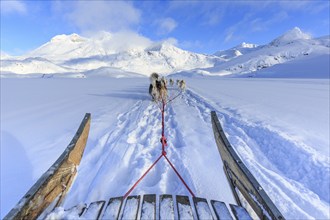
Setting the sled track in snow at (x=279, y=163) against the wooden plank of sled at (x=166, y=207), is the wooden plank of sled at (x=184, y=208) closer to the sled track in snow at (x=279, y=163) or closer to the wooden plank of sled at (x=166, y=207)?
the wooden plank of sled at (x=166, y=207)

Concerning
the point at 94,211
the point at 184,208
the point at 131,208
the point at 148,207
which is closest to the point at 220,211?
the point at 184,208

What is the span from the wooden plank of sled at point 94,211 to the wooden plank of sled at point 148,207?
0.38 m

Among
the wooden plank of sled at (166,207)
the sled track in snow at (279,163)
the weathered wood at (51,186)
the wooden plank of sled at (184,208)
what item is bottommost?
the sled track in snow at (279,163)

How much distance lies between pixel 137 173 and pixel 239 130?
2960 mm

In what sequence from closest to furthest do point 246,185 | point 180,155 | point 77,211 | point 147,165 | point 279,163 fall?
point 77,211 < point 246,185 < point 147,165 < point 279,163 < point 180,155

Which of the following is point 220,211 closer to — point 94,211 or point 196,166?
point 94,211

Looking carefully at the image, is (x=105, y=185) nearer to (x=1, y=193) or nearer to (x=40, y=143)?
(x=1, y=193)

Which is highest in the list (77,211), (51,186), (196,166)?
(51,186)

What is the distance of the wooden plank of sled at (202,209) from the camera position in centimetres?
238

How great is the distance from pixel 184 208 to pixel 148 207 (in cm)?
33

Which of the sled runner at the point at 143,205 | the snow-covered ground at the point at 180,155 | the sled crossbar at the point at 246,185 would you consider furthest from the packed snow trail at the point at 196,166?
the sled runner at the point at 143,205

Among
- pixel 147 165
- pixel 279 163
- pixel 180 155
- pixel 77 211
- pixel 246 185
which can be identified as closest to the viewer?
pixel 77 211

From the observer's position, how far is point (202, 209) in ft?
8.16

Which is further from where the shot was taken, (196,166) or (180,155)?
(180,155)
